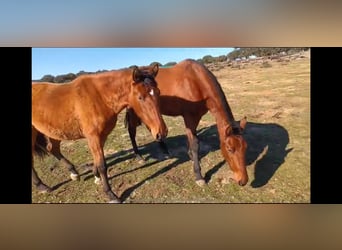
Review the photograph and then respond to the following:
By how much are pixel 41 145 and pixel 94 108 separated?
0.47 meters

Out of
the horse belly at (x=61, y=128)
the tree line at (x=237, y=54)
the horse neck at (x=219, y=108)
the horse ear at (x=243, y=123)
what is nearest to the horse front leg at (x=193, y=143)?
the horse neck at (x=219, y=108)

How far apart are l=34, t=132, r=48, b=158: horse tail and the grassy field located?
0.06 metres

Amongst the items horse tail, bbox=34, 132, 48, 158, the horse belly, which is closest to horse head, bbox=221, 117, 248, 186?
the horse belly

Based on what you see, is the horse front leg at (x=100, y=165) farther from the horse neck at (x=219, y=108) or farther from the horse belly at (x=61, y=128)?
the horse neck at (x=219, y=108)

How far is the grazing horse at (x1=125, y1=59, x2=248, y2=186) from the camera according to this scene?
3176mm

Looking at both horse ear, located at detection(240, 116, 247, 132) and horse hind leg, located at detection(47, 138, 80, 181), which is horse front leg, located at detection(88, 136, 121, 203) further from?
horse ear, located at detection(240, 116, 247, 132)

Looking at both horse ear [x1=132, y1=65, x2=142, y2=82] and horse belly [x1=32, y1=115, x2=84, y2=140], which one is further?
horse belly [x1=32, y1=115, x2=84, y2=140]

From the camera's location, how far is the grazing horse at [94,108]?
121 inches

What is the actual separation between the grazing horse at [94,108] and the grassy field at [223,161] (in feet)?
0.18


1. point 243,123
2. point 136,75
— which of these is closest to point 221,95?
point 243,123

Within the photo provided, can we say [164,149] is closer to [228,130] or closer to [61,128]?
[228,130]
